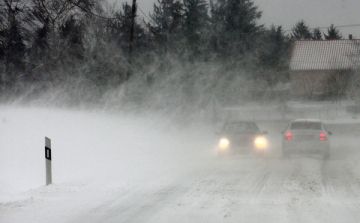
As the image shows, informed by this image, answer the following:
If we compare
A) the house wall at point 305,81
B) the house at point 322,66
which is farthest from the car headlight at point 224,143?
the house wall at point 305,81

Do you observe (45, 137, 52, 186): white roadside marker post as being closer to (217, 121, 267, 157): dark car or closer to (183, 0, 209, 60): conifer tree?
(217, 121, 267, 157): dark car

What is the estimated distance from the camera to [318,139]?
16.3 meters

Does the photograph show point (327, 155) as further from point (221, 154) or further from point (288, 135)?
point (221, 154)

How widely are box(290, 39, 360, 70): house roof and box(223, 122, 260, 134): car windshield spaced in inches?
1813

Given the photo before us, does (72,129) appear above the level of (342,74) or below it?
below

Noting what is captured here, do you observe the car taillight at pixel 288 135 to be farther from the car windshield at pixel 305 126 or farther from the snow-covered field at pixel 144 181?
the snow-covered field at pixel 144 181

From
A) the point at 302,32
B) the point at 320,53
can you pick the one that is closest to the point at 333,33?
the point at 302,32

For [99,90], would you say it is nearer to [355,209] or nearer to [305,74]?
[355,209]

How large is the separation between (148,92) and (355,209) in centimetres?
2267

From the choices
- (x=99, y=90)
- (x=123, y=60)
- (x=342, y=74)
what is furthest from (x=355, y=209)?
(x=342, y=74)

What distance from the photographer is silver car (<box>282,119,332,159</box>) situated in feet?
53.3

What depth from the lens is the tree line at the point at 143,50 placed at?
31.5 m

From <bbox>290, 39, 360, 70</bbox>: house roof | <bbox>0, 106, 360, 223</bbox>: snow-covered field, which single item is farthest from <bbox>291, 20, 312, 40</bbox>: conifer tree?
<bbox>0, 106, 360, 223</bbox>: snow-covered field

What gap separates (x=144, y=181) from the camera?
11203 mm
